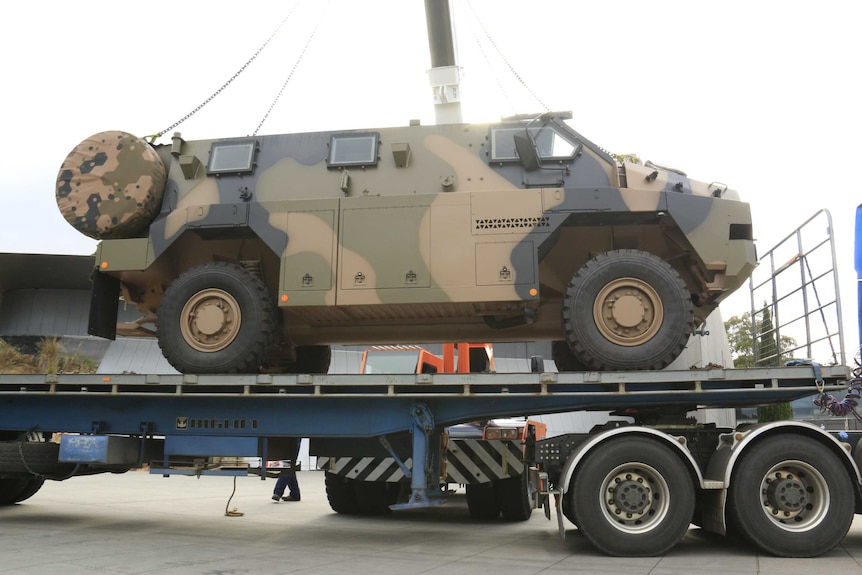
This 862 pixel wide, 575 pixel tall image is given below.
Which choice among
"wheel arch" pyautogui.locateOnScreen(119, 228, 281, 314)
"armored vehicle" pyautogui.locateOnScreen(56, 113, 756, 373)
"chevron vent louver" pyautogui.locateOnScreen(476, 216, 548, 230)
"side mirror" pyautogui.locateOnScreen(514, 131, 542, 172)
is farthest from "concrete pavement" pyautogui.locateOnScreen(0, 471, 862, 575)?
"side mirror" pyautogui.locateOnScreen(514, 131, 542, 172)

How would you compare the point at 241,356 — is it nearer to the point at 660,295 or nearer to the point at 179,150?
the point at 179,150

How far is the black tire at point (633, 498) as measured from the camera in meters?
5.30

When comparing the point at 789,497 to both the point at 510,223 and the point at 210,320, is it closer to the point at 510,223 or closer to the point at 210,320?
the point at 510,223

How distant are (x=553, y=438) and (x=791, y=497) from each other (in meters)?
1.83

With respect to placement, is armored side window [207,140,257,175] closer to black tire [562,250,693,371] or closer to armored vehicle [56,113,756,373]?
armored vehicle [56,113,756,373]

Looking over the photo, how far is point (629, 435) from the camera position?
18.1 feet

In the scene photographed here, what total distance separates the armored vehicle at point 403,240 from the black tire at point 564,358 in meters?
0.45

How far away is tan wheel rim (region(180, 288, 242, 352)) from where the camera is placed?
643cm

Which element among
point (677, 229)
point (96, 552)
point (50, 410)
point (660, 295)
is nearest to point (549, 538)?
point (660, 295)

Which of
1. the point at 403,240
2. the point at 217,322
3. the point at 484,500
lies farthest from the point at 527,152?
the point at 484,500

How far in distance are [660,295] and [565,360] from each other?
2148 millimetres

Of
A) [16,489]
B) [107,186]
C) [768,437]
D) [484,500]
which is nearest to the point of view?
[768,437]

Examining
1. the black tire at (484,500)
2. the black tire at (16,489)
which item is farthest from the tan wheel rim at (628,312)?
the black tire at (16,489)

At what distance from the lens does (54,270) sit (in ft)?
72.4
